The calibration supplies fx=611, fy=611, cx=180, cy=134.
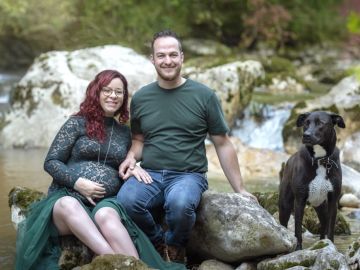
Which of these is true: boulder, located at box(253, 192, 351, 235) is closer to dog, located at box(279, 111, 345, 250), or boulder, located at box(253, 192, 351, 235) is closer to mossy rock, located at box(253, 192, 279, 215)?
mossy rock, located at box(253, 192, 279, 215)

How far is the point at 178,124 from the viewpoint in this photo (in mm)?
3922

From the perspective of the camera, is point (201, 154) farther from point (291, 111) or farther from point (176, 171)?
point (291, 111)

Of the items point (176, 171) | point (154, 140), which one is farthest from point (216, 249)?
point (154, 140)

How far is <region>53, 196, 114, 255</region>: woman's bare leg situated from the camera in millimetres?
3574

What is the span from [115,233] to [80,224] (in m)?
0.22

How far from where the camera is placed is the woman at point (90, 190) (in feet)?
11.8

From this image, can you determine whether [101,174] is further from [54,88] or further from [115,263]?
[54,88]

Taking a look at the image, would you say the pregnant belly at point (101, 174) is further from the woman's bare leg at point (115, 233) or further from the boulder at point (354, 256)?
the boulder at point (354, 256)

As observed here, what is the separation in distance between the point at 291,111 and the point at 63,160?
6960mm

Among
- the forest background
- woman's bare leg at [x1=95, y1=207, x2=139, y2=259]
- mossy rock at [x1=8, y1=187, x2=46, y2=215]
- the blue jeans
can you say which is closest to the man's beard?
the blue jeans

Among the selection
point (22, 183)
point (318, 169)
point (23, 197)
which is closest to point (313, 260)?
point (318, 169)

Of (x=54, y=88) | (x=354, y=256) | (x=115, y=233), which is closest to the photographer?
(x=115, y=233)

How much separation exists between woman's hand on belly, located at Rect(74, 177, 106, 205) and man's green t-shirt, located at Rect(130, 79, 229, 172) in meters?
0.39

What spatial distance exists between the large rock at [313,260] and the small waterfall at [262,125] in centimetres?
660
